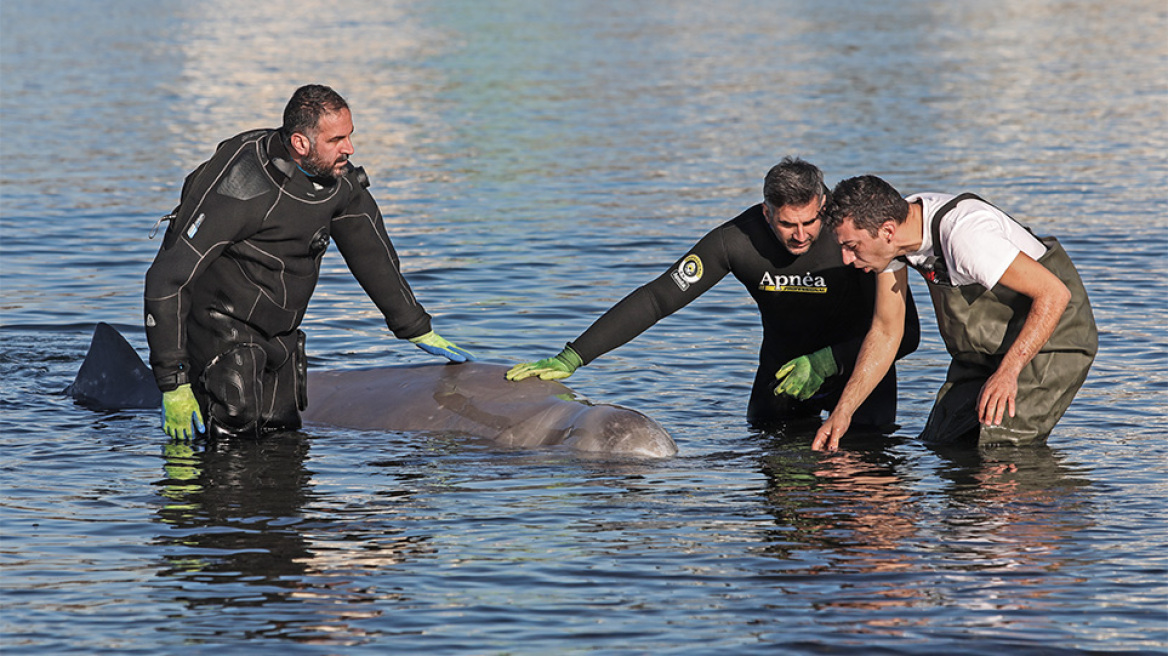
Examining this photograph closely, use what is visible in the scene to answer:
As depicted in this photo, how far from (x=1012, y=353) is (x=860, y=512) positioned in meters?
0.99

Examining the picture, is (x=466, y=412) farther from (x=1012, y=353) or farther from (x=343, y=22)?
(x=343, y=22)

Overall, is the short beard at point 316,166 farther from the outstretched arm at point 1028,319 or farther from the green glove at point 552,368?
the outstretched arm at point 1028,319

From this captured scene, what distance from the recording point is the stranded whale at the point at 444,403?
749cm

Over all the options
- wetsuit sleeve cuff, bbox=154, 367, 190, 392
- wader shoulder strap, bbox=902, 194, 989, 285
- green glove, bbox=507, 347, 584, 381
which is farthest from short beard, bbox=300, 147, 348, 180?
wader shoulder strap, bbox=902, 194, 989, 285

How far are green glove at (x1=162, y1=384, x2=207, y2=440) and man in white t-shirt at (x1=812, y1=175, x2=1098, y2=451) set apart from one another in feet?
10.0

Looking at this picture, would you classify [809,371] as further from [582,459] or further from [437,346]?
[437,346]

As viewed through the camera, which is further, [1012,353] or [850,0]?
[850,0]

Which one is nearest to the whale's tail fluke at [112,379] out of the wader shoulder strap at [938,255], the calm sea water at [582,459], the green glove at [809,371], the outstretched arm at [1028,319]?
the calm sea water at [582,459]

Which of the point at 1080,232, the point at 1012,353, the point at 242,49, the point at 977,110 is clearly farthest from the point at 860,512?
the point at 242,49

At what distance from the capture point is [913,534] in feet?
20.4

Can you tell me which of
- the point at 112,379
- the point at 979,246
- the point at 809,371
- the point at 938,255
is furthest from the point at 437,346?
the point at 979,246

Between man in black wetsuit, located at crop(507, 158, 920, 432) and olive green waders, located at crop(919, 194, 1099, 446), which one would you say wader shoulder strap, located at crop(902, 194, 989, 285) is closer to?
olive green waders, located at crop(919, 194, 1099, 446)

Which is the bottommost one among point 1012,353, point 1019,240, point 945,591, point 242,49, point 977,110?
point 945,591

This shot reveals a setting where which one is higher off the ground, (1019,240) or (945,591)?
(1019,240)
